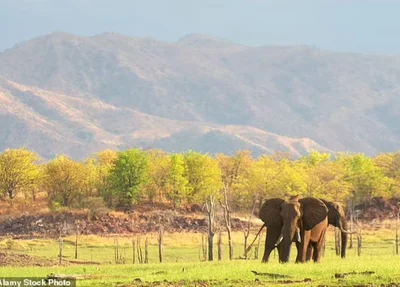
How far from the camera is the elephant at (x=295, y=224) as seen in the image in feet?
129

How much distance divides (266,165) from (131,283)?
403 ft

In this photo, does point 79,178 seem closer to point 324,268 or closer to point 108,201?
point 108,201

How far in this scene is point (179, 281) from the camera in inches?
1267

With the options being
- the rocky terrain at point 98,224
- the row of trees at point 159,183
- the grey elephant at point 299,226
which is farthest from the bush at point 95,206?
the grey elephant at point 299,226

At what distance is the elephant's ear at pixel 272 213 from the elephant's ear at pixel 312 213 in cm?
123

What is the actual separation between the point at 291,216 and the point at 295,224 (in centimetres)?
53

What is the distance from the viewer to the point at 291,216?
129 ft

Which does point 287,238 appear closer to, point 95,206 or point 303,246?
point 303,246

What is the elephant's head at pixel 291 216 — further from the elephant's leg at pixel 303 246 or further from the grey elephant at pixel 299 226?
the elephant's leg at pixel 303 246

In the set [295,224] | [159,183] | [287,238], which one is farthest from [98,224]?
[287,238]

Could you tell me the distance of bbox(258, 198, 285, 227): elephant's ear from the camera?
134 feet

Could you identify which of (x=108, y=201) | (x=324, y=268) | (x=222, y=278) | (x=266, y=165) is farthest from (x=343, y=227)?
(x=266, y=165)

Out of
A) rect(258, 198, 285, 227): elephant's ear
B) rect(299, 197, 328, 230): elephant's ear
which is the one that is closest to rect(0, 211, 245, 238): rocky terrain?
rect(258, 198, 285, 227): elephant's ear

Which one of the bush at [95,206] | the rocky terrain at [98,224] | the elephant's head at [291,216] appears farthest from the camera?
the bush at [95,206]
